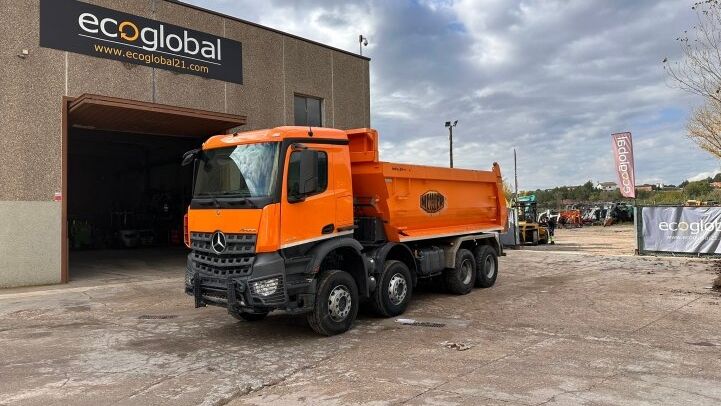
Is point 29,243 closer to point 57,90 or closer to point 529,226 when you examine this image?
point 57,90

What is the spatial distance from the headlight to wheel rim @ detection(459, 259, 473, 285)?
552 centimetres

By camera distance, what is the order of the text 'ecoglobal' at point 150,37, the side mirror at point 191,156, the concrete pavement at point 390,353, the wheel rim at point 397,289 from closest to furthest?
1. the concrete pavement at point 390,353
2. the side mirror at point 191,156
3. the wheel rim at point 397,289
4. the text 'ecoglobal' at point 150,37

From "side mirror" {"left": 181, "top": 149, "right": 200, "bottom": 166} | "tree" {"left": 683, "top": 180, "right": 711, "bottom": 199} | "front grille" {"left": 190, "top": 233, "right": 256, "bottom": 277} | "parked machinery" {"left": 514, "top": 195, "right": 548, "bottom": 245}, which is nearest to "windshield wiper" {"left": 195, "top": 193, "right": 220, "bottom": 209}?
"front grille" {"left": 190, "top": 233, "right": 256, "bottom": 277}

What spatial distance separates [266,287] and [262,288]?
5 cm

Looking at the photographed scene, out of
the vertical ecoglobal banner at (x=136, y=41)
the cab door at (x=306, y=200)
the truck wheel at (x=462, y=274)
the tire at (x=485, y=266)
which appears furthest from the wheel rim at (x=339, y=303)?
the vertical ecoglobal banner at (x=136, y=41)

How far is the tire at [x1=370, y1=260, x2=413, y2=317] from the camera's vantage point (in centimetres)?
858

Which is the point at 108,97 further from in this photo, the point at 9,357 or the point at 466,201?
the point at 466,201

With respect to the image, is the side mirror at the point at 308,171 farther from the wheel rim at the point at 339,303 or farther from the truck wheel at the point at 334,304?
the wheel rim at the point at 339,303

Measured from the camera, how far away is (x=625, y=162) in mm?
20922

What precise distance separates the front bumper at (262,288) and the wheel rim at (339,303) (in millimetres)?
419

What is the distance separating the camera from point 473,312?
920 centimetres

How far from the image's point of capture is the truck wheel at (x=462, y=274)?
1099cm

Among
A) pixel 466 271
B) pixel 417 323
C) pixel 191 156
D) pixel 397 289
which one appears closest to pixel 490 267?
pixel 466 271

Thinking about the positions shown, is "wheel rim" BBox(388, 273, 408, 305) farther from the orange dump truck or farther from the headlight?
the headlight
